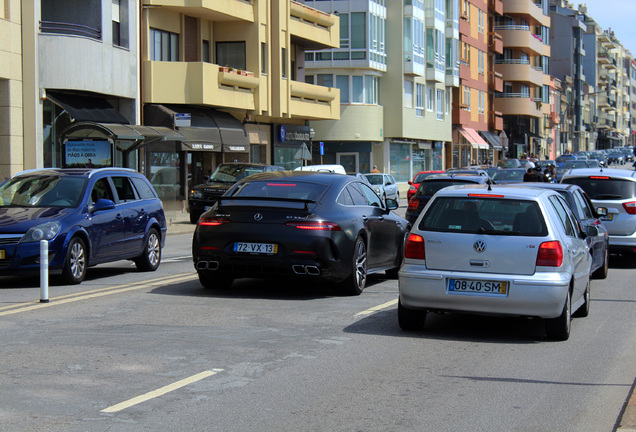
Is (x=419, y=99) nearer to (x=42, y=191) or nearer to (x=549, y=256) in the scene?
(x=42, y=191)

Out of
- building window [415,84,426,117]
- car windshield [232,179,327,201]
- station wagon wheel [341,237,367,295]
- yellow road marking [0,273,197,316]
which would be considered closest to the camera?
yellow road marking [0,273,197,316]

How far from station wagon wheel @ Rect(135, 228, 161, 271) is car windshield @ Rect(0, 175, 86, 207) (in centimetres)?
178

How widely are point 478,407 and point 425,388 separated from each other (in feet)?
2.08

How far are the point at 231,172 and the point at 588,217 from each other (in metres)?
16.3

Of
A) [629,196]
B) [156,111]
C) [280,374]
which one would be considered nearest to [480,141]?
[156,111]

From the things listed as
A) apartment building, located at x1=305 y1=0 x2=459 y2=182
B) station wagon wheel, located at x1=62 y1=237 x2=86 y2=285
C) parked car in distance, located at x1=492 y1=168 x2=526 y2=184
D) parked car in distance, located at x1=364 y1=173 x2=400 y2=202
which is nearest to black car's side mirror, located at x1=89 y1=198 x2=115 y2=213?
station wagon wheel, located at x1=62 y1=237 x2=86 y2=285

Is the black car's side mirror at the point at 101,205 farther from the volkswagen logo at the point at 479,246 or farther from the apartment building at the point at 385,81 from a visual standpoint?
the apartment building at the point at 385,81

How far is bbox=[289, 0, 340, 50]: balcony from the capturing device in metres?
42.7

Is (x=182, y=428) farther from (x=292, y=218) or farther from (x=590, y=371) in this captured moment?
(x=292, y=218)

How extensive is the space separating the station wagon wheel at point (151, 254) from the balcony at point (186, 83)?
18.4m

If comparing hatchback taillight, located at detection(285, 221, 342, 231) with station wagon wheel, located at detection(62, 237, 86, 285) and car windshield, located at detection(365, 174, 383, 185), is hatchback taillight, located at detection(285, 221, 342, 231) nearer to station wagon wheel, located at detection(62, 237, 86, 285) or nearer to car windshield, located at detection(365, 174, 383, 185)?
station wagon wheel, located at detection(62, 237, 86, 285)

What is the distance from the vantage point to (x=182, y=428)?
567cm

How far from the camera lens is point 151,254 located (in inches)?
604

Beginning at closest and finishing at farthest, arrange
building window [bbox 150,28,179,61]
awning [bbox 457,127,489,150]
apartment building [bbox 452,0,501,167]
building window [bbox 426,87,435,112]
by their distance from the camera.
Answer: building window [bbox 150,28,179,61] → building window [bbox 426,87,435,112] → apartment building [bbox 452,0,501,167] → awning [bbox 457,127,489,150]
